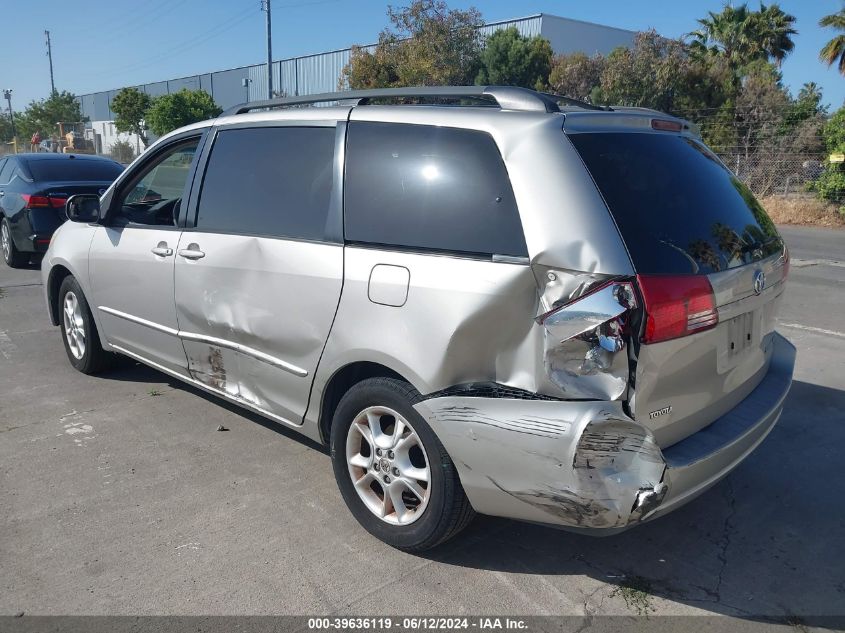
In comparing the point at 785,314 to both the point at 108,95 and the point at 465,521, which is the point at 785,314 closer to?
the point at 465,521

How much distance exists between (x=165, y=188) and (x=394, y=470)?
3612 mm

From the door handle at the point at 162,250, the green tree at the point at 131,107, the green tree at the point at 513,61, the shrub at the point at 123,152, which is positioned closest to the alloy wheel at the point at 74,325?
the door handle at the point at 162,250

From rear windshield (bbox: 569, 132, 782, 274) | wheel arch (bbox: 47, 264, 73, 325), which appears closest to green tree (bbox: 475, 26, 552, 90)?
wheel arch (bbox: 47, 264, 73, 325)

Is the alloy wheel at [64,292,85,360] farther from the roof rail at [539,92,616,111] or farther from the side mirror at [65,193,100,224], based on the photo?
the roof rail at [539,92,616,111]

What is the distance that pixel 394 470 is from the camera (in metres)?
3.08

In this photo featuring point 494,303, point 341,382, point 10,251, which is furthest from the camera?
point 10,251

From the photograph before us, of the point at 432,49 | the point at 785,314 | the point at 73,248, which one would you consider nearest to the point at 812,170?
the point at 785,314

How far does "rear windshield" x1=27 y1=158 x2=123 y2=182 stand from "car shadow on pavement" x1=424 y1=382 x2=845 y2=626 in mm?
9341

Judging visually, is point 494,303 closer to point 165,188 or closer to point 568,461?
point 568,461

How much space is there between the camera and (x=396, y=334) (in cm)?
291

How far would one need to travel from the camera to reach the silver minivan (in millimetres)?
2510

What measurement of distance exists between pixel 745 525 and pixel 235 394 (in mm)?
2707

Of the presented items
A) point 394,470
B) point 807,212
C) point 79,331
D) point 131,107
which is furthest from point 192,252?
point 131,107

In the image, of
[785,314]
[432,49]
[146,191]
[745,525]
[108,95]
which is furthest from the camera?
[108,95]
